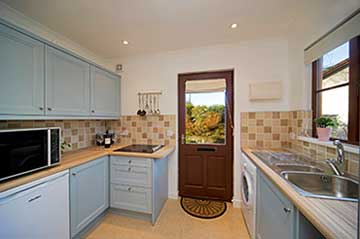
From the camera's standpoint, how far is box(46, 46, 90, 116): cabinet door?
164cm

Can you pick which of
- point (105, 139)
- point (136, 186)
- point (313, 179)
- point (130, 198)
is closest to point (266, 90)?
point (313, 179)

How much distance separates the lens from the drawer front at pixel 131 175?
204 cm

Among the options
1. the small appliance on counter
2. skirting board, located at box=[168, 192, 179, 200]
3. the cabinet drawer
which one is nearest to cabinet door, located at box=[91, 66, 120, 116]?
the small appliance on counter

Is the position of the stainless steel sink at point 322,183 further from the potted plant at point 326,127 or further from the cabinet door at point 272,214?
the potted plant at point 326,127

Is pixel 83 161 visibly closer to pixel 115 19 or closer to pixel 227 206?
pixel 115 19

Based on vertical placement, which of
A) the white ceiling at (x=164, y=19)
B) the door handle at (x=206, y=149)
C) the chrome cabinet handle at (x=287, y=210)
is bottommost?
the chrome cabinet handle at (x=287, y=210)

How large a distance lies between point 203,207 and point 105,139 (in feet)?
5.73

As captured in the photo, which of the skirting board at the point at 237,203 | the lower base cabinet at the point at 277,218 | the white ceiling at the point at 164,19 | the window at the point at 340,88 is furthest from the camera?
the skirting board at the point at 237,203

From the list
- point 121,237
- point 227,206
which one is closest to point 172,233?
point 121,237

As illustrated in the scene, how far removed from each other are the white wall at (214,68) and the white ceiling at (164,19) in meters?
0.17

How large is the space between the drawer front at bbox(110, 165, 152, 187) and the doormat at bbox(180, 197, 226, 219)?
776mm

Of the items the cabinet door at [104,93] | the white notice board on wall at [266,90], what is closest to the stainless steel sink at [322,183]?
the white notice board on wall at [266,90]

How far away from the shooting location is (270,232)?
129cm

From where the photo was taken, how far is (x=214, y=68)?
251 centimetres
